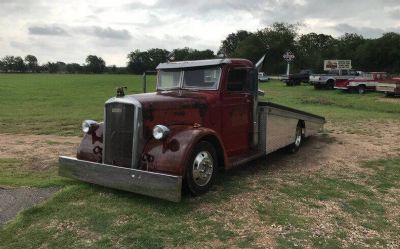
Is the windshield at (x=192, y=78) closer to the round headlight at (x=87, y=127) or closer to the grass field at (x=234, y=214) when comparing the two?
the round headlight at (x=87, y=127)

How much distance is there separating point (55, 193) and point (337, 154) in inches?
253

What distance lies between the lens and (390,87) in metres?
29.5

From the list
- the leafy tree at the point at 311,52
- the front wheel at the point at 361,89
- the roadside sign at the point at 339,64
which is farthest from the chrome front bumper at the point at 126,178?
the leafy tree at the point at 311,52

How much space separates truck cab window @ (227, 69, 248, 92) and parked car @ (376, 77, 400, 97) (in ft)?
79.8

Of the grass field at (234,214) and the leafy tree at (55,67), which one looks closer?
the grass field at (234,214)

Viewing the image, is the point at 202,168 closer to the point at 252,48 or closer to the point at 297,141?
the point at 297,141

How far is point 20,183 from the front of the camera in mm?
7152

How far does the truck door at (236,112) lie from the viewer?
773 centimetres

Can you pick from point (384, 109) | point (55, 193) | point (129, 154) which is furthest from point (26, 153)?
point (384, 109)

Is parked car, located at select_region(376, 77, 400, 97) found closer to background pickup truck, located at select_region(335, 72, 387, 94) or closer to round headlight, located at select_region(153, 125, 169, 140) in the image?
background pickup truck, located at select_region(335, 72, 387, 94)

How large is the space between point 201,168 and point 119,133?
1.30 metres

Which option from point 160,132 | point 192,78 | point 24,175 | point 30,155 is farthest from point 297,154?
point 30,155

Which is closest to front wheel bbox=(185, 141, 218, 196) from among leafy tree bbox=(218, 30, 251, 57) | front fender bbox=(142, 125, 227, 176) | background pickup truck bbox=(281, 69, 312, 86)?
front fender bbox=(142, 125, 227, 176)

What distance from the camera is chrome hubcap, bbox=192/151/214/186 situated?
6.42 meters
